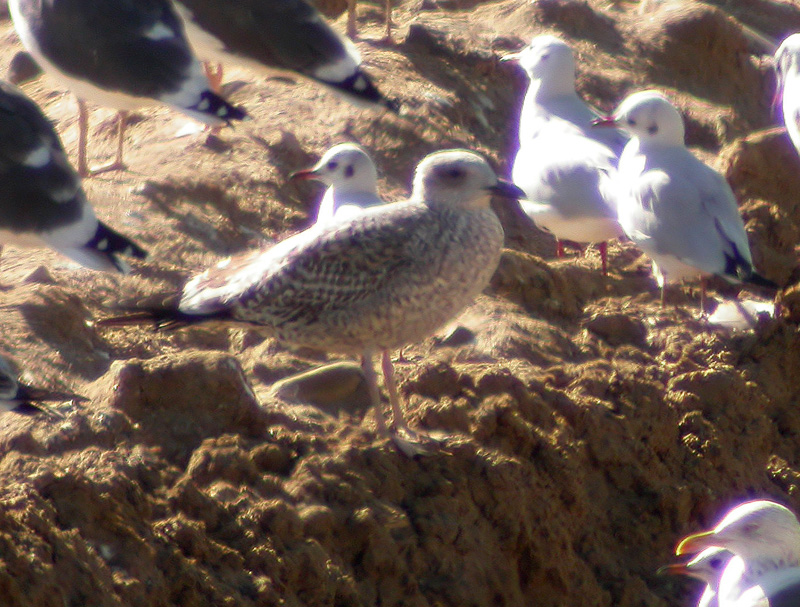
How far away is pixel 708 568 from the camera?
4945 mm

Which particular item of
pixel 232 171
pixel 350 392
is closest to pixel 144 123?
pixel 232 171

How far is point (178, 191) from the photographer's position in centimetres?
646

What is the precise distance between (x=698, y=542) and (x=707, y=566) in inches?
8.6

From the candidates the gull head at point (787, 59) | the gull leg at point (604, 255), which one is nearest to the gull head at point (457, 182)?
the gull leg at point (604, 255)

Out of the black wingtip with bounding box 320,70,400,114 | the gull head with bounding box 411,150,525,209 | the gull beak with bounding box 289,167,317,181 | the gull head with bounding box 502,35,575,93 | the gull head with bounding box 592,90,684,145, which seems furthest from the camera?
the gull head with bounding box 502,35,575,93

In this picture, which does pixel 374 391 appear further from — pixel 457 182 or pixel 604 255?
pixel 604 255

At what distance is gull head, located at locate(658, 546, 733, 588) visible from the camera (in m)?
4.83

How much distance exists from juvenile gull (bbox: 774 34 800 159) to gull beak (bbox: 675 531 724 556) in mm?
3683

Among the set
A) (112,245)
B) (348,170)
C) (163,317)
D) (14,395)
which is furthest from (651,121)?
(14,395)

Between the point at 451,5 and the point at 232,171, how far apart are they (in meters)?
3.91

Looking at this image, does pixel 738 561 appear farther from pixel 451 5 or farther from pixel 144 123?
pixel 451 5

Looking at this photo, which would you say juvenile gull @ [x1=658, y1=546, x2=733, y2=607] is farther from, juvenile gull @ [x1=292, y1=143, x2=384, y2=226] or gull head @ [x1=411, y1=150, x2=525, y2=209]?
juvenile gull @ [x1=292, y1=143, x2=384, y2=226]

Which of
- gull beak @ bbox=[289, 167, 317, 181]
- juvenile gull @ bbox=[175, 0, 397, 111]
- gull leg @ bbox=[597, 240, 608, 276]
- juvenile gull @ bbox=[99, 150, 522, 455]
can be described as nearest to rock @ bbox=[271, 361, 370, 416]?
juvenile gull @ bbox=[99, 150, 522, 455]

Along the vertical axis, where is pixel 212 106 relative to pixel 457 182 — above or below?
below
